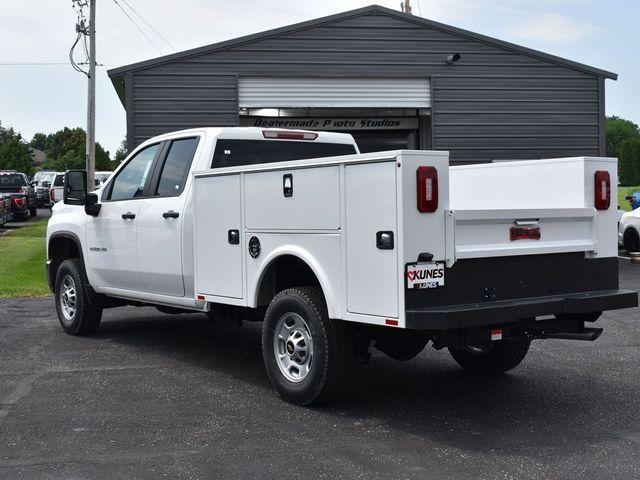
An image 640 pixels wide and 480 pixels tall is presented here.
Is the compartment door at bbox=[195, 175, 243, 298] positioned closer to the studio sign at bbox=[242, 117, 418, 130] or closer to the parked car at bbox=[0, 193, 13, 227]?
the studio sign at bbox=[242, 117, 418, 130]

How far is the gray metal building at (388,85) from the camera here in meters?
18.5

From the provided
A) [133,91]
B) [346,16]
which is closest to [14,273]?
[133,91]

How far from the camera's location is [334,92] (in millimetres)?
19484

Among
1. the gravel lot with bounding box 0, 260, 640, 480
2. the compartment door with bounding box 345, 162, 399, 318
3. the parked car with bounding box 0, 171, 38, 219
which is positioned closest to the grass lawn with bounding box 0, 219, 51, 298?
the gravel lot with bounding box 0, 260, 640, 480

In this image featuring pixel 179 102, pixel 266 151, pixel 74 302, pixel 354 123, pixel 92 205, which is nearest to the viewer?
pixel 266 151

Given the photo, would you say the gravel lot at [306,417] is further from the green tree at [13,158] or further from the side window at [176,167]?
the green tree at [13,158]

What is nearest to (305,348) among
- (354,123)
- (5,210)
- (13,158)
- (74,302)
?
(74,302)

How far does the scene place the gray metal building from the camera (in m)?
18.5

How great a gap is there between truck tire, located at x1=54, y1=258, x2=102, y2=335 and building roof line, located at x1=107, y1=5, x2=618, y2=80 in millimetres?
8901

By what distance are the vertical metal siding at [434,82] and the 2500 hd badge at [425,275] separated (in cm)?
1366

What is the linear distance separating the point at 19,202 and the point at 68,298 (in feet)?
88.7

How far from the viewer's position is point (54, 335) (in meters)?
9.65

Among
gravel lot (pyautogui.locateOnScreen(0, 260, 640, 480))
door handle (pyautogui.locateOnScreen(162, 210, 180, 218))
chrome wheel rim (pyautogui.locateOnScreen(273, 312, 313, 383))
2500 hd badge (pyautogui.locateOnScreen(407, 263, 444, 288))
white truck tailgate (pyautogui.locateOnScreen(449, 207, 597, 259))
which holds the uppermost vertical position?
door handle (pyautogui.locateOnScreen(162, 210, 180, 218))

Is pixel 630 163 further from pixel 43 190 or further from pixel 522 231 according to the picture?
pixel 522 231
